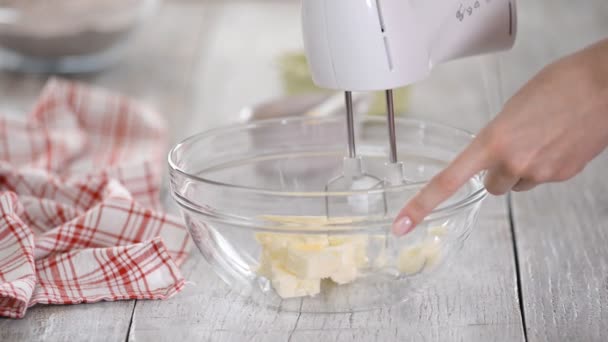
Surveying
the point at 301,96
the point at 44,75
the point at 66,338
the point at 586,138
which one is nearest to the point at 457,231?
the point at 586,138

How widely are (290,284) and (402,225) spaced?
0.16 metres

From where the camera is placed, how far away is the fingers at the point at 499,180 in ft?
2.67

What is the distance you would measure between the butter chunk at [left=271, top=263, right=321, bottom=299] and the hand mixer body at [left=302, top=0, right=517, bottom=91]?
0.20 meters

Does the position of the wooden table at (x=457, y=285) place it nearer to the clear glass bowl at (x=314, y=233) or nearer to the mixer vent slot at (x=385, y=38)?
the clear glass bowl at (x=314, y=233)

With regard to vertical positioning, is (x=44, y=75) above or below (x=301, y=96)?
below

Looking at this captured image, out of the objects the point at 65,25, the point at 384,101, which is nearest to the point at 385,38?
the point at 384,101

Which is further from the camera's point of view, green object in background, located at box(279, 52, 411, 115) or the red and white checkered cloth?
green object in background, located at box(279, 52, 411, 115)

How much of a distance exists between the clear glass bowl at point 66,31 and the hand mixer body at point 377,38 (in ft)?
3.36

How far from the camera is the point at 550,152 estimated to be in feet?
2.59

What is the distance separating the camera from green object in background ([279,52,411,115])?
162cm

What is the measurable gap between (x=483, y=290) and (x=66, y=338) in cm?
44

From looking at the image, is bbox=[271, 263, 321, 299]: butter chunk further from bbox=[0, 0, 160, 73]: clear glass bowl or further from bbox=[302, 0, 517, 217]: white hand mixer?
bbox=[0, 0, 160, 73]: clear glass bowl

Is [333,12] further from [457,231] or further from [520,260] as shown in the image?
[520,260]

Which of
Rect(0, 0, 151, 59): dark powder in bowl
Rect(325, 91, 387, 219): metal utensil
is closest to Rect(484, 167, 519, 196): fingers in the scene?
Rect(325, 91, 387, 219): metal utensil
